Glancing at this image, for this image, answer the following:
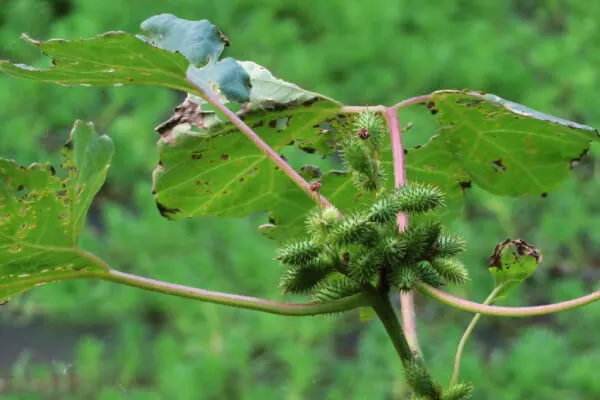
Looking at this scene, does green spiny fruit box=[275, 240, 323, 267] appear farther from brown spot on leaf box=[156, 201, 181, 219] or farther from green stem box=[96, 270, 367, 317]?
brown spot on leaf box=[156, 201, 181, 219]

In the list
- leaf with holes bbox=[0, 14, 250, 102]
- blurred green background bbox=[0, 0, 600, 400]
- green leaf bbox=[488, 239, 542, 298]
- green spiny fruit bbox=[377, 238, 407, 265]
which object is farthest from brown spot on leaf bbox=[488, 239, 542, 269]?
blurred green background bbox=[0, 0, 600, 400]

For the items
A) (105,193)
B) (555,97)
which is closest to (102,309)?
(105,193)

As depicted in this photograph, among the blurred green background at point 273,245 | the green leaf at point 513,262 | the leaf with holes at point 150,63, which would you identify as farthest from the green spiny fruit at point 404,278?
the blurred green background at point 273,245

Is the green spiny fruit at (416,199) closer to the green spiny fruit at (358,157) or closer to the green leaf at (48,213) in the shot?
the green spiny fruit at (358,157)

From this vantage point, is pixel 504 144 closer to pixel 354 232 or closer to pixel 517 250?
pixel 517 250

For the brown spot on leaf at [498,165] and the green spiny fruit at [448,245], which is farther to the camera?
the brown spot on leaf at [498,165]

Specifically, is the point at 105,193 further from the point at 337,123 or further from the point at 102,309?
the point at 337,123
